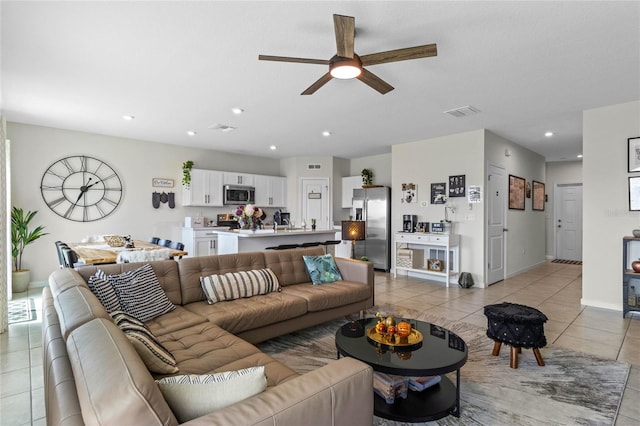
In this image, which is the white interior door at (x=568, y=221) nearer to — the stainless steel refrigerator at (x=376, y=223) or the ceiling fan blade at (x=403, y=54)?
the stainless steel refrigerator at (x=376, y=223)

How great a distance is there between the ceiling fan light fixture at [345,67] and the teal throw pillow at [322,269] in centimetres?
210

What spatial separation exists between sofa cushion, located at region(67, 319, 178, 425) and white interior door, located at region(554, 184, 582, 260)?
10100 millimetres

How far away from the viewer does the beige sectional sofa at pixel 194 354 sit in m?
0.89

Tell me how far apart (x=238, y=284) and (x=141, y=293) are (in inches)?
32.9

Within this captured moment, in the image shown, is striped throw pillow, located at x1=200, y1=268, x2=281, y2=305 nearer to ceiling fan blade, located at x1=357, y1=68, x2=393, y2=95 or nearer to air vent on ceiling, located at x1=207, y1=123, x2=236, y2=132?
ceiling fan blade, located at x1=357, y1=68, x2=393, y2=95

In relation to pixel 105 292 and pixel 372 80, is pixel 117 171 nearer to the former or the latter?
pixel 105 292

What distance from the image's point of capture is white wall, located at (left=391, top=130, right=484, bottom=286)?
5.54m

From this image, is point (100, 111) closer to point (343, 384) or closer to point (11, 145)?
point (11, 145)

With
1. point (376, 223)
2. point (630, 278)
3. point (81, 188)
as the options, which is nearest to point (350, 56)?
point (630, 278)

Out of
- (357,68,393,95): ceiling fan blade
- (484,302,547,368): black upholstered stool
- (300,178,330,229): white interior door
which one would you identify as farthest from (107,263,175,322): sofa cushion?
(300,178,330,229): white interior door

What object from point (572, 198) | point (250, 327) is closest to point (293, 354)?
point (250, 327)

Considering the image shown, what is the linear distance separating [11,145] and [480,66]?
677 cm

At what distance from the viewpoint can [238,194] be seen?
24.8 feet

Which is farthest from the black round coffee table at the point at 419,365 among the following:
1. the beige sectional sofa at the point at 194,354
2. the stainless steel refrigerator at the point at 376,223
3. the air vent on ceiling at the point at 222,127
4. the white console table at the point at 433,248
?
the stainless steel refrigerator at the point at 376,223
